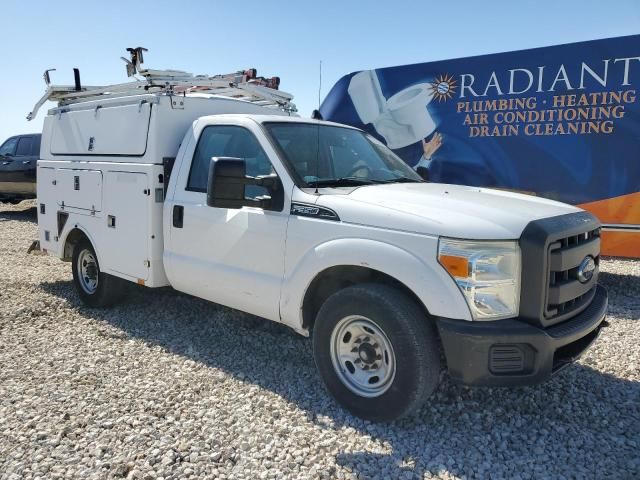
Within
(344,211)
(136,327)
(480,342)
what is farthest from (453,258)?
(136,327)

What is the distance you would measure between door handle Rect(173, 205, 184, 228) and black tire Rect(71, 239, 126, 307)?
56.0 inches

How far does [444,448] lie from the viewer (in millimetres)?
3082

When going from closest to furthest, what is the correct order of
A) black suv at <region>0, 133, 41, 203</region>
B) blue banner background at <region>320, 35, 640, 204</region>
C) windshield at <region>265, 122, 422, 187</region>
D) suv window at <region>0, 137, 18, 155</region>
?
windshield at <region>265, 122, 422, 187</region> < blue banner background at <region>320, 35, 640, 204</region> < black suv at <region>0, 133, 41, 203</region> < suv window at <region>0, 137, 18, 155</region>

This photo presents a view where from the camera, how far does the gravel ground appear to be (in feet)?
9.50

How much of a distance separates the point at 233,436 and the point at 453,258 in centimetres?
165

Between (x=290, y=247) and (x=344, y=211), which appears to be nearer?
(x=344, y=211)

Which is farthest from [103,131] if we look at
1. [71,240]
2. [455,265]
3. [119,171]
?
[455,265]

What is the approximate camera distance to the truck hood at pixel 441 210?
295 cm

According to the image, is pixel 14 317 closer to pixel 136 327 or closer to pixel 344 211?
pixel 136 327

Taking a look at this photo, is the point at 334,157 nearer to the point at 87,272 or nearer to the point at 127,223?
the point at 127,223

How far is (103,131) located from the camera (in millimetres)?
5363

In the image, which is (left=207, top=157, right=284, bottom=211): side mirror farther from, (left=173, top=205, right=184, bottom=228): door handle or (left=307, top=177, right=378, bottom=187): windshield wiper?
(left=173, top=205, right=184, bottom=228): door handle

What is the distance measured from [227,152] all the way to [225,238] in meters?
0.72

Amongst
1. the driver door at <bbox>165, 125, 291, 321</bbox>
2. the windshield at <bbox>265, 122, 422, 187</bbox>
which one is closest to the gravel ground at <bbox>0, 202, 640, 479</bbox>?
the driver door at <bbox>165, 125, 291, 321</bbox>
